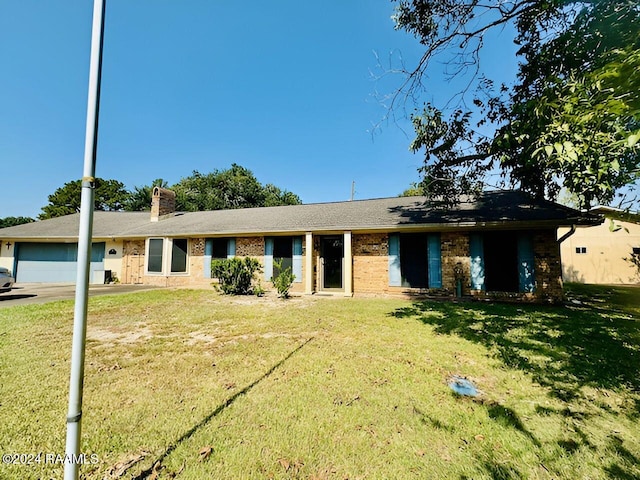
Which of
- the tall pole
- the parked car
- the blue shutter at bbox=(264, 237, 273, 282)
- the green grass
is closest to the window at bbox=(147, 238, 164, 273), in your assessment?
the parked car

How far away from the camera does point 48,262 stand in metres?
15.3

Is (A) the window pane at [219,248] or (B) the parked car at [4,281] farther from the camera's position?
(A) the window pane at [219,248]

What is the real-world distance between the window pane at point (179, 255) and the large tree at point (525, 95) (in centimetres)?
1156

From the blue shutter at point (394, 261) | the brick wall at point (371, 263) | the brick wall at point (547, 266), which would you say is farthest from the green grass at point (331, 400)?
the brick wall at point (371, 263)

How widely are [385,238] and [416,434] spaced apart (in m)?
8.56

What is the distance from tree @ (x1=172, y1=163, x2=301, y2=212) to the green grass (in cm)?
2633

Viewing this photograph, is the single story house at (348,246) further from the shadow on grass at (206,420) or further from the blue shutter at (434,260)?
the shadow on grass at (206,420)

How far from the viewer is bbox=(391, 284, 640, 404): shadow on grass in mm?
3744

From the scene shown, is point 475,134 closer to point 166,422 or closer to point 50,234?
point 166,422

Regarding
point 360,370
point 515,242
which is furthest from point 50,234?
point 515,242

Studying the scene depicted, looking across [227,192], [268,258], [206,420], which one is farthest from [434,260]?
[227,192]

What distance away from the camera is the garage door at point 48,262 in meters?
15.1

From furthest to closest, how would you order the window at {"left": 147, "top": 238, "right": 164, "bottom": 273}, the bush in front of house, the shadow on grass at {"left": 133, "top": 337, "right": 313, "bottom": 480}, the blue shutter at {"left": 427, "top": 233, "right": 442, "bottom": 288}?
the window at {"left": 147, "top": 238, "right": 164, "bottom": 273} < the bush in front of house < the blue shutter at {"left": 427, "top": 233, "right": 442, "bottom": 288} < the shadow on grass at {"left": 133, "top": 337, "right": 313, "bottom": 480}

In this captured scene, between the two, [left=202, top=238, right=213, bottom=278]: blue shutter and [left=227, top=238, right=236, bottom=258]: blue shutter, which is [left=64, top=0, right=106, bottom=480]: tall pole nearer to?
[left=227, top=238, right=236, bottom=258]: blue shutter
